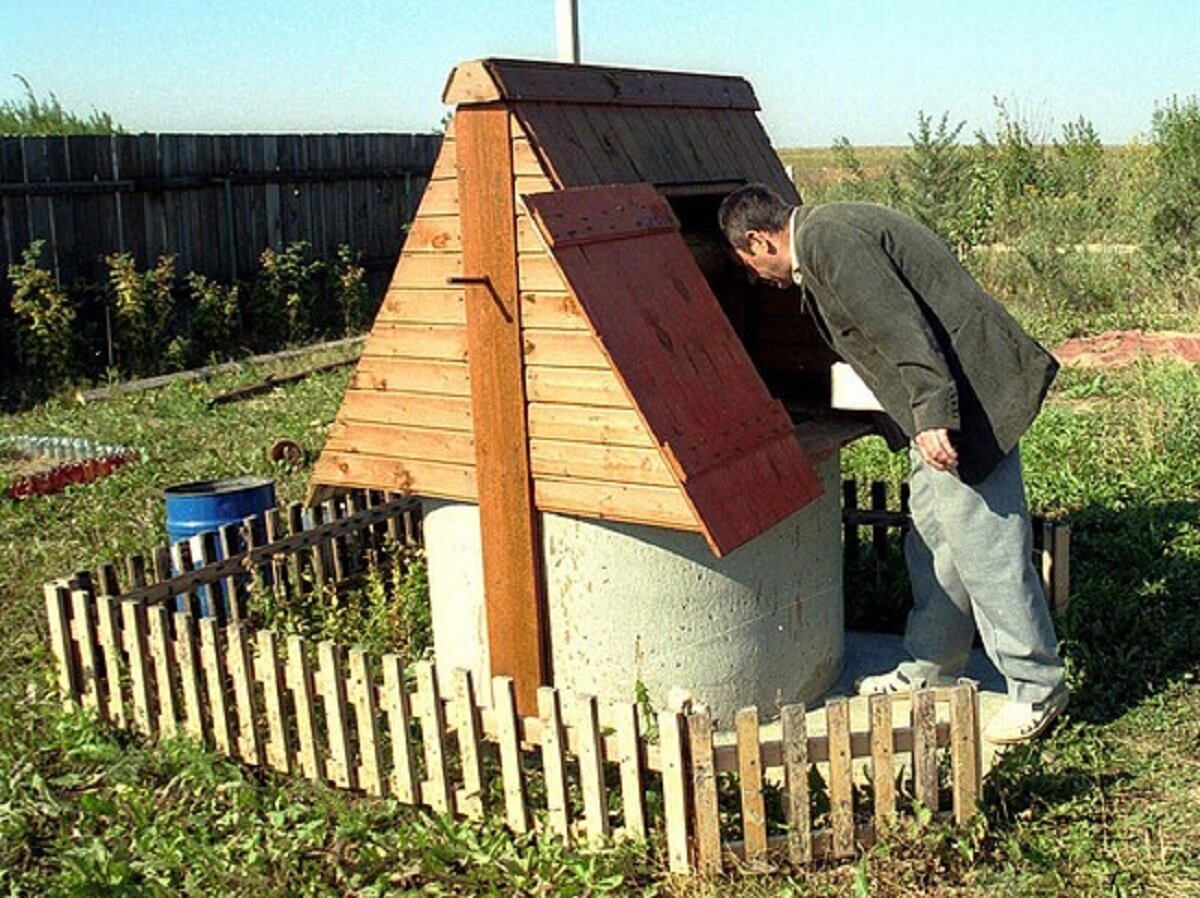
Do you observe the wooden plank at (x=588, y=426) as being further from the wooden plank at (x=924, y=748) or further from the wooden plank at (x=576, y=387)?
the wooden plank at (x=924, y=748)

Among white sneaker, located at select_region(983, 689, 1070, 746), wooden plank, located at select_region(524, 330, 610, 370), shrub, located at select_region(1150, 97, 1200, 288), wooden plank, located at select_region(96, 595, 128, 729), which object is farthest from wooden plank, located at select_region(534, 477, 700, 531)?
shrub, located at select_region(1150, 97, 1200, 288)

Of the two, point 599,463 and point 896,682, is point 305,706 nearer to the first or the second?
point 599,463

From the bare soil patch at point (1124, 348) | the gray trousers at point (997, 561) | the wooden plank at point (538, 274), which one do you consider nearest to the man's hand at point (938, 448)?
the gray trousers at point (997, 561)

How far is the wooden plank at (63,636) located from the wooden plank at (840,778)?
114 inches

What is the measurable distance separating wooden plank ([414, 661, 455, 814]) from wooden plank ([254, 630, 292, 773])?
1.95 feet

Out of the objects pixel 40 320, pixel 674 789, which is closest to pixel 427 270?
pixel 674 789

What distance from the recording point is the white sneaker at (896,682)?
16.5ft

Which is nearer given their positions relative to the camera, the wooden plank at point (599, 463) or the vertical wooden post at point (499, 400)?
the wooden plank at point (599, 463)

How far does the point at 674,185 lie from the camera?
5074mm

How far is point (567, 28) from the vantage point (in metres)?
5.41

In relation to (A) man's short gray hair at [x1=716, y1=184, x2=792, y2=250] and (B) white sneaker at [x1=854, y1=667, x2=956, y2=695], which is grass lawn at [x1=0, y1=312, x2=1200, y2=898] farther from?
(A) man's short gray hair at [x1=716, y1=184, x2=792, y2=250]

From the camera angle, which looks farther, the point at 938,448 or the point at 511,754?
the point at 938,448

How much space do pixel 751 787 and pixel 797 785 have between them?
131 millimetres

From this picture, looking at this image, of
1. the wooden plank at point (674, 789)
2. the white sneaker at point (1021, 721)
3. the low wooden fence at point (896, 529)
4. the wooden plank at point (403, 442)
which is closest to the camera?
the wooden plank at point (674, 789)
